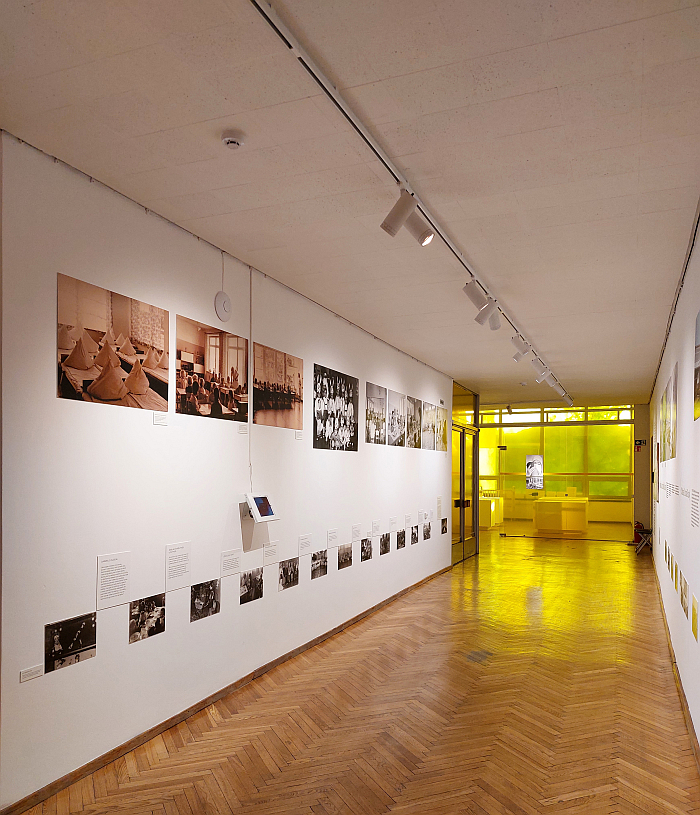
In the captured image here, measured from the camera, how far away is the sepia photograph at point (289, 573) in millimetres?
5652

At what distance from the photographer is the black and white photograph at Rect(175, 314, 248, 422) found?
4.51 m

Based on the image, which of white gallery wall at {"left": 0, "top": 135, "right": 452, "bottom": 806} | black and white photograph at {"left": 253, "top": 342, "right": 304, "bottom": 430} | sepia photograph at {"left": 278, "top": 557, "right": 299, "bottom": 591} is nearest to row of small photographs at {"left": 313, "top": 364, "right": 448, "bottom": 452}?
white gallery wall at {"left": 0, "top": 135, "right": 452, "bottom": 806}

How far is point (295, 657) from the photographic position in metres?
5.82

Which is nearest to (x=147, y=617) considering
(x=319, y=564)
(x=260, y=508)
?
(x=260, y=508)

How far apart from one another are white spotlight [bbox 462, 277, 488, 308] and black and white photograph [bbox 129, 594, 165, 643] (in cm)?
329

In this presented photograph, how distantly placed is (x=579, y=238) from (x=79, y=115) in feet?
10.9

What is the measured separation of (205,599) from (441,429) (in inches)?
276

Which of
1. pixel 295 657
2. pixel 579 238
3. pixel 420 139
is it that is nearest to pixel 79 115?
pixel 420 139

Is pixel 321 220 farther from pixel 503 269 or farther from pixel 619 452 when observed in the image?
pixel 619 452

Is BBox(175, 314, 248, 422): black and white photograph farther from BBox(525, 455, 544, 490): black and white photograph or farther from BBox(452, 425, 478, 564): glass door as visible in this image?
BBox(525, 455, 544, 490): black and white photograph

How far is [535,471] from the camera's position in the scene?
60.3 feet

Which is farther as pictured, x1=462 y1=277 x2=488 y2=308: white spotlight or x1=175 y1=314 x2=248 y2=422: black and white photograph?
x1=462 y1=277 x2=488 y2=308: white spotlight

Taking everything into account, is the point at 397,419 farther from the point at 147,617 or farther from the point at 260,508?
the point at 147,617

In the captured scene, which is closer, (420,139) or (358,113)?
(358,113)
